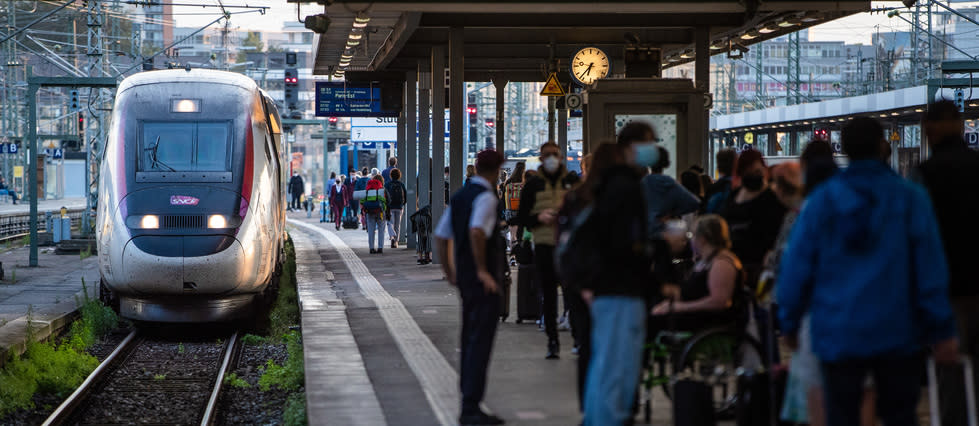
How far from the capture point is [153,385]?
13188 mm

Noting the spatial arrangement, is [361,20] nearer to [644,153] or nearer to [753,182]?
[753,182]

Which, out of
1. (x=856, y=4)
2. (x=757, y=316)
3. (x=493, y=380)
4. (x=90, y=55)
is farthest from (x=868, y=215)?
(x=90, y=55)

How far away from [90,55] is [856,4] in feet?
75.2

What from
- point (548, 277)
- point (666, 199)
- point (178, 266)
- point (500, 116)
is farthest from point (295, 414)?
point (500, 116)

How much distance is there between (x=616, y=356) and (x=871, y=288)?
1.63 meters

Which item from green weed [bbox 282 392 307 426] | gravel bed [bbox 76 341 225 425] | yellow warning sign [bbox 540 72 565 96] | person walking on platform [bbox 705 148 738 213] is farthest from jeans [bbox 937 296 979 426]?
yellow warning sign [bbox 540 72 565 96]

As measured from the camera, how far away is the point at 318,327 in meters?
13.1

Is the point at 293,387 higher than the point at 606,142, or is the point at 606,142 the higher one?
the point at 606,142

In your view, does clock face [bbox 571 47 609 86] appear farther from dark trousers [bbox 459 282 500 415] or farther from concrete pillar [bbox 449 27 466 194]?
dark trousers [bbox 459 282 500 415]

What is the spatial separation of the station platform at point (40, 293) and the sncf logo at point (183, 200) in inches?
85.7

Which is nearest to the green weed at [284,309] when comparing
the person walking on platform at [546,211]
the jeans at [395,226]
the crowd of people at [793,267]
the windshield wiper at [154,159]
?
the windshield wiper at [154,159]

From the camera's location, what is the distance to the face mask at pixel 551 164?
1017cm

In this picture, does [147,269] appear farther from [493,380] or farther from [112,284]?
[493,380]

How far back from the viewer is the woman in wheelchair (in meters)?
7.22
